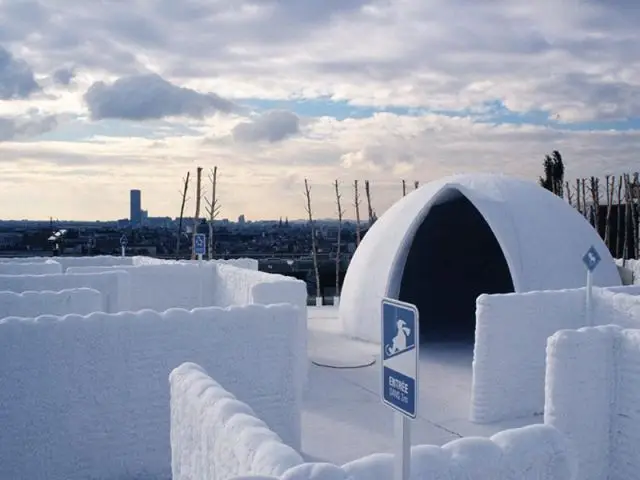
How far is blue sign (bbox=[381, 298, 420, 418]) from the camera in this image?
297 cm

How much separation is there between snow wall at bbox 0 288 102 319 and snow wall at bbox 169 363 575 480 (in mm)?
4526

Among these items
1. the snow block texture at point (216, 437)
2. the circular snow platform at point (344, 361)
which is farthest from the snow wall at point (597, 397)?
the circular snow platform at point (344, 361)

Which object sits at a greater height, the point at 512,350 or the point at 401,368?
the point at 401,368

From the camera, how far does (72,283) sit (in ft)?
35.0

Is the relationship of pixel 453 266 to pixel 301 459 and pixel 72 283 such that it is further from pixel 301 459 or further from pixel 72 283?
pixel 301 459

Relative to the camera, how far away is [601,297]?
9734 millimetres

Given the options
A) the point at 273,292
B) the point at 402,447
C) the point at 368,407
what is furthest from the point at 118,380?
the point at 402,447

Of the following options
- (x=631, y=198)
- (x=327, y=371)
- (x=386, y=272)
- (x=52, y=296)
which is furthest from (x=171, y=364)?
(x=631, y=198)

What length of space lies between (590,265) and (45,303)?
24.0 feet

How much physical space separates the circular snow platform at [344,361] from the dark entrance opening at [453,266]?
5.23 metres

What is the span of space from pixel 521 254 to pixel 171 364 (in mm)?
7884

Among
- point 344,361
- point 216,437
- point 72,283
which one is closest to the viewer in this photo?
point 216,437

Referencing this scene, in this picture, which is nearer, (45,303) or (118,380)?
(118,380)

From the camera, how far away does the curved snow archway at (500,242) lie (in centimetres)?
1283
